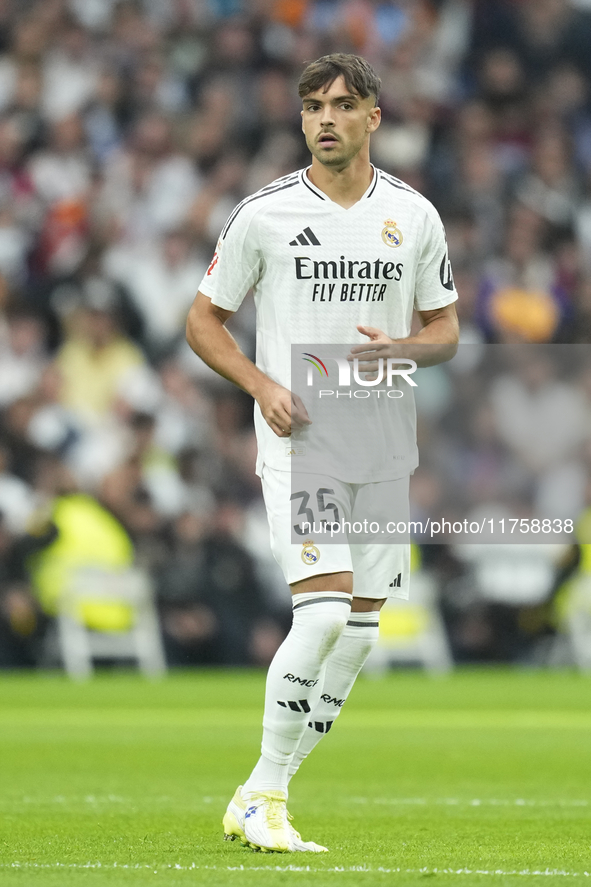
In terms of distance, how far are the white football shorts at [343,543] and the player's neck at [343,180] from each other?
0.97 metres

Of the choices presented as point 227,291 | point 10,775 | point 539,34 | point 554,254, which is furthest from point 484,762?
point 539,34

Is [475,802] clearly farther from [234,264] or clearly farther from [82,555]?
[82,555]

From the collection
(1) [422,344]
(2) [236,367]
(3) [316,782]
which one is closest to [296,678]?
(2) [236,367]

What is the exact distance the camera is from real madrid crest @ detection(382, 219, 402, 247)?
5426mm

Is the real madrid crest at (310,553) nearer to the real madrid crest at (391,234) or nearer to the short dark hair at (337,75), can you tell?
the real madrid crest at (391,234)

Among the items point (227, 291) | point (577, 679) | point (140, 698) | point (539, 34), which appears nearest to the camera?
point (227, 291)

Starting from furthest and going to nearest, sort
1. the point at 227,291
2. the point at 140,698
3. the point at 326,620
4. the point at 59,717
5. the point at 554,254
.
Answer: the point at 554,254
the point at 140,698
the point at 59,717
the point at 227,291
the point at 326,620

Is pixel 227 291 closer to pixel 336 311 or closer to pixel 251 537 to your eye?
pixel 336 311

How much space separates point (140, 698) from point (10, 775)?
13.7 feet

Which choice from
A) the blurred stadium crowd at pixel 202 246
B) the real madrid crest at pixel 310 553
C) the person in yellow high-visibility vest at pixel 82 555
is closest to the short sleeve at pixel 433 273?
the real madrid crest at pixel 310 553

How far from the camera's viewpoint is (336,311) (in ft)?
17.6

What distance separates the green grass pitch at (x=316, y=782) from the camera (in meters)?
4.77

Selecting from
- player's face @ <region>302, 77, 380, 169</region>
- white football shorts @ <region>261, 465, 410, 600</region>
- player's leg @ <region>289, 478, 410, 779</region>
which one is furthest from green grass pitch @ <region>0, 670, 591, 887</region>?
player's face @ <region>302, 77, 380, 169</region>

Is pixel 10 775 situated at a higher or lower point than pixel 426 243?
Result: lower
